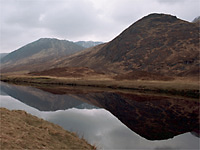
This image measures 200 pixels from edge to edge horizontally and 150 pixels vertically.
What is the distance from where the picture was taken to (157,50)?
15200 centimetres

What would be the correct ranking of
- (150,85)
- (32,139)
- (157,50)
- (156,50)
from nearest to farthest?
1. (32,139)
2. (150,85)
3. (157,50)
4. (156,50)

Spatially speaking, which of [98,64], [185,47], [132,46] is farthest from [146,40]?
[98,64]

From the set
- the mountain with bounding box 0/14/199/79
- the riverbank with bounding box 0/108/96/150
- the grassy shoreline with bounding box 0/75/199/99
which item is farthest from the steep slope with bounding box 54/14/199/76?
the riverbank with bounding box 0/108/96/150

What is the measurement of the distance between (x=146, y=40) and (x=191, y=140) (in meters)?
162

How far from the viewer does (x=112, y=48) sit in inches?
7771

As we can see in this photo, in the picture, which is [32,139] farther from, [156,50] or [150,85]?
[156,50]

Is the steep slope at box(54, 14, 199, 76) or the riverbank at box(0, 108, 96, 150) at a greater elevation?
the steep slope at box(54, 14, 199, 76)

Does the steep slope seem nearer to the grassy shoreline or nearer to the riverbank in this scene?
the grassy shoreline

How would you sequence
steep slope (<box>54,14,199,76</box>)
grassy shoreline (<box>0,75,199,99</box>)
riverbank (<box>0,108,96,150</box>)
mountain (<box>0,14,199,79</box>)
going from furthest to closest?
steep slope (<box>54,14,199,76</box>)
mountain (<box>0,14,199,79</box>)
grassy shoreline (<box>0,75,199,99</box>)
riverbank (<box>0,108,96,150</box>)

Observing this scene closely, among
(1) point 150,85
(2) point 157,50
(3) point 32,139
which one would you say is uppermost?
(2) point 157,50

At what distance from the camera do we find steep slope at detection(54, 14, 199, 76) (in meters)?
129

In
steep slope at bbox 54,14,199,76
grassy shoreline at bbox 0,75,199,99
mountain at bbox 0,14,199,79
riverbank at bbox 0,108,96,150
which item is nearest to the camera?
riverbank at bbox 0,108,96,150

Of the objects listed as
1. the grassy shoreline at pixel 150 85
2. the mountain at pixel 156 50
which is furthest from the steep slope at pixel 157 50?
the grassy shoreline at pixel 150 85

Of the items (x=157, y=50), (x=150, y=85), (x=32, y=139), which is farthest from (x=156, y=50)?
(x=32, y=139)
